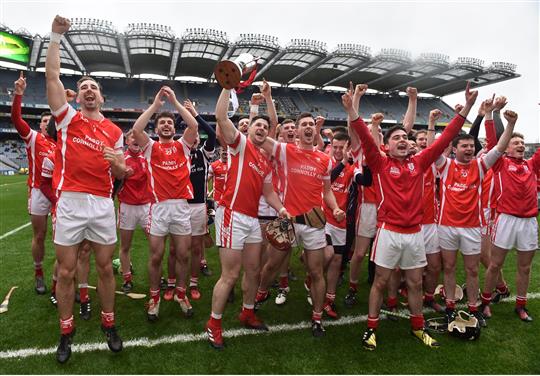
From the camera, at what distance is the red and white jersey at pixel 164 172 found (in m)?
4.18

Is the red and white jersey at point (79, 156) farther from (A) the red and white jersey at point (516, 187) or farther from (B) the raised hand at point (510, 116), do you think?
(A) the red and white jersey at point (516, 187)

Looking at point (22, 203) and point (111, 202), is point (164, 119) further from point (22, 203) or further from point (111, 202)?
point (22, 203)

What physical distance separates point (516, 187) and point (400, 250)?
2.06 meters

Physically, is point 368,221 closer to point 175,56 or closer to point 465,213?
point 465,213

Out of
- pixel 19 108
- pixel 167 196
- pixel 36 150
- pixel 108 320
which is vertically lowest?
pixel 108 320

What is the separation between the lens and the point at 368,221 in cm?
471

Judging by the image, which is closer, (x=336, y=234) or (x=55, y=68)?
(x=55, y=68)

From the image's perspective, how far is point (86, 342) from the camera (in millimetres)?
3529

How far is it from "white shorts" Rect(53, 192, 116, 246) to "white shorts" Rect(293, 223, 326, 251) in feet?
6.33

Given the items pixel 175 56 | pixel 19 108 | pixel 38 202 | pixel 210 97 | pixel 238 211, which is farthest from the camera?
pixel 210 97

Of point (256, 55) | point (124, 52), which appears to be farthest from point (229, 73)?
point (124, 52)

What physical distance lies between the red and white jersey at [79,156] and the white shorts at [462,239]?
3.77 metres

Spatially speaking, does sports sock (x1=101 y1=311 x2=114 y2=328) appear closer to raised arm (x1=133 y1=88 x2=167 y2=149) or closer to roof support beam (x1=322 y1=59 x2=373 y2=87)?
raised arm (x1=133 y1=88 x2=167 y2=149)

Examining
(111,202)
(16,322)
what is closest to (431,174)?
(111,202)
